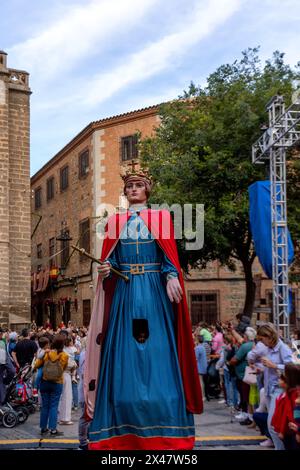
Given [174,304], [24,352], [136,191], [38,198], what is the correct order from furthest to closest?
[38,198] < [24,352] < [136,191] < [174,304]

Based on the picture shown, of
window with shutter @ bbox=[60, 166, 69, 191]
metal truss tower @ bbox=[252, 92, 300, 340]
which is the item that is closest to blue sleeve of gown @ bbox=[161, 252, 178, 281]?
metal truss tower @ bbox=[252, 92, 300, 340]

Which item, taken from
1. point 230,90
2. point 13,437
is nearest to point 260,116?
point 230,90

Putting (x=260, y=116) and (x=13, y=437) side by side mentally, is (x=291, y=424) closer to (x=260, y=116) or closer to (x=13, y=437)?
(x=13, y=437)

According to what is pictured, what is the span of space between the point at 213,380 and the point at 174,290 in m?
8.87

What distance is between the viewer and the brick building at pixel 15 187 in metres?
24.0

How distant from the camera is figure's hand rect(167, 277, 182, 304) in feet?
18.1

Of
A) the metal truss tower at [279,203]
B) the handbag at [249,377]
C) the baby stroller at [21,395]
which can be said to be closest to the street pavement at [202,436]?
the baby stroller at [21,395]

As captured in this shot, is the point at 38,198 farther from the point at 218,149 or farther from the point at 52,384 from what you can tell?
the point at 52,384

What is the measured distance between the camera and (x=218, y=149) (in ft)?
61.6

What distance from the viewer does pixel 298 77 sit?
62.2ft

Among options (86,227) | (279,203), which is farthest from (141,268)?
(86,227)

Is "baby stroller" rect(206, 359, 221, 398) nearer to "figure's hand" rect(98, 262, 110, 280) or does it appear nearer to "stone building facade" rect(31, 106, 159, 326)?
"figure's hand" rect(98, 262, 110, 280)

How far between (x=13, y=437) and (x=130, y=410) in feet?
15.2

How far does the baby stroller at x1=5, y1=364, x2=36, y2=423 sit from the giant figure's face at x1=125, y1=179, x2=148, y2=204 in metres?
5.51
